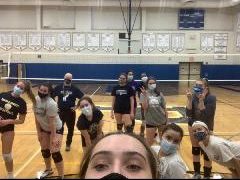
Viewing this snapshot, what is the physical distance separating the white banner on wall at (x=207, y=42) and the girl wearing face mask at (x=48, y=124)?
2064 cm

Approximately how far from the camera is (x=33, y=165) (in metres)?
8.43

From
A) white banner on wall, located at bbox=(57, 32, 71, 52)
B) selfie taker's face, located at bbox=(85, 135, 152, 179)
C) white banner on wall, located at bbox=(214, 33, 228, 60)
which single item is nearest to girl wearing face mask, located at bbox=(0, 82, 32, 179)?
selfie taker's face, located at bbox=(85, 135, 152, 179)

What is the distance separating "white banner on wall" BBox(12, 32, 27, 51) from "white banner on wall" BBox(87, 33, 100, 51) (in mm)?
4256

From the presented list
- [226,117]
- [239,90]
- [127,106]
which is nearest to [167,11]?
[239,90]

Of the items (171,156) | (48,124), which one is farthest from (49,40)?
(171,156)

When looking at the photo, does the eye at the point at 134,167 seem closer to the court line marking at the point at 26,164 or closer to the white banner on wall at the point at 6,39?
the court line marking at the point at 26,164

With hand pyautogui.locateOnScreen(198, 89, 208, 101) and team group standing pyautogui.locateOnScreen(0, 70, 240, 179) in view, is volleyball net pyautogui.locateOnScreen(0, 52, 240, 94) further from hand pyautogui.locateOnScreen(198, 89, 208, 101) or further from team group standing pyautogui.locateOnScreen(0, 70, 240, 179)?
hand pyautogui.locateOnScreen(198, 89, 208, 101)

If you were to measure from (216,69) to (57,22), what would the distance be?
11243 millimetres

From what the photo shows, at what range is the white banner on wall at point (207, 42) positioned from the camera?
2648 centimetres

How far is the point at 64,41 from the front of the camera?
25859 mm

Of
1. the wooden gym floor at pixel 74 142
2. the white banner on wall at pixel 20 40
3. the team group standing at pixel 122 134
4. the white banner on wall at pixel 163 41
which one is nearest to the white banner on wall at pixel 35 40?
the white banner on wall at pixel 20 40

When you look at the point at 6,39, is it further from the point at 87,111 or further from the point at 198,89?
the point at 198,89

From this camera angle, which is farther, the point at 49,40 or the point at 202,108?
the point at 49,40

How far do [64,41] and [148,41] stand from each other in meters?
5.64
